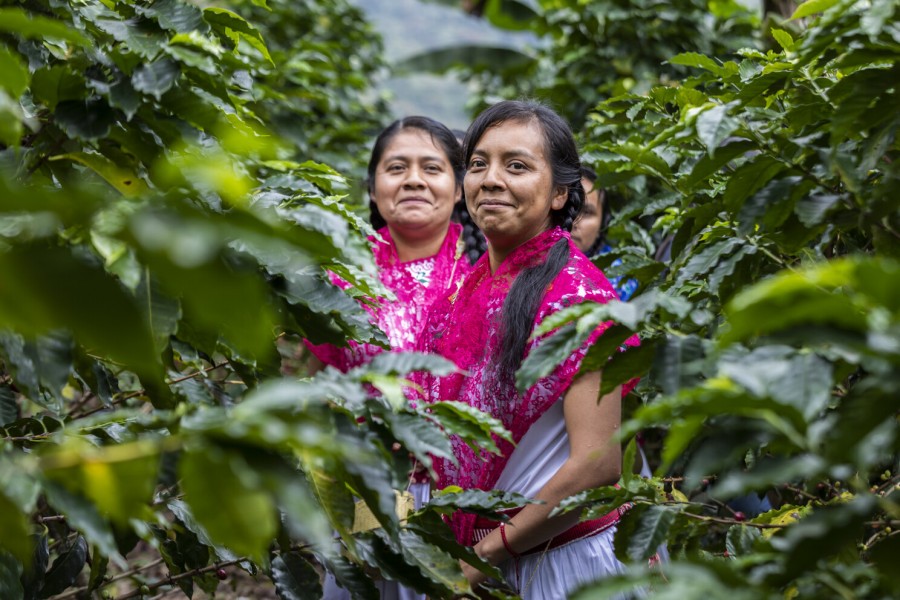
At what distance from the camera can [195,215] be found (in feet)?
2.61

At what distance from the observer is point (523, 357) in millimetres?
1852

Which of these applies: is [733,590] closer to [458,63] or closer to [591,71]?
[591,71]

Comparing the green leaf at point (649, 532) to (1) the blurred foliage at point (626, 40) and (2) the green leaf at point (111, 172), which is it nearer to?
(2) the green leaf at point (111, 172)

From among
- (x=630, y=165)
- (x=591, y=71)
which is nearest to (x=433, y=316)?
(x=630, y=165)

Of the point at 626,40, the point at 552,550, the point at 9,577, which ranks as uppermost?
the point at 626,40

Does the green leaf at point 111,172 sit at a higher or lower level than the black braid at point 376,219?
higher

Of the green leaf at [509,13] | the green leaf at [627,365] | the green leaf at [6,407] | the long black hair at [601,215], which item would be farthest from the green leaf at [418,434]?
the green leaf at [509,13]

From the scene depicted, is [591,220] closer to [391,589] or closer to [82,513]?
[391,589]

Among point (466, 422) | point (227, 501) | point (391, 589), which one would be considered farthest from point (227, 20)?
point (391, 589)

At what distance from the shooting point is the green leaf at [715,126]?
1347 mm

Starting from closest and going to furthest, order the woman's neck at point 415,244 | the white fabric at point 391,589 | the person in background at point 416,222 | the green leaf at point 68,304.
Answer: the green leaf at point 68,304 < the white fabric at point 391,589 < the person in background at point 416,222 < the woman's neck at point 415,244

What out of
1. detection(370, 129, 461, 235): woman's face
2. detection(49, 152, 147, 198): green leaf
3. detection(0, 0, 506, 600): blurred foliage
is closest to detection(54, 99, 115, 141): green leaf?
detection(0, 0, 506, 600): blurred foliage

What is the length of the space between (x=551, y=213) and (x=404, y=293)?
2.26 feet

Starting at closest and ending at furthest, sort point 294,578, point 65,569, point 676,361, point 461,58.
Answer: point 676,361 → point 294,578 → point 65,569 → point 461,58
